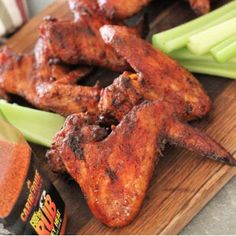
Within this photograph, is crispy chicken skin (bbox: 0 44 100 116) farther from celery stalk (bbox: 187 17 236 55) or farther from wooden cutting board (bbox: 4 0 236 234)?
celery stalk (bbox: 187 17 236 55)

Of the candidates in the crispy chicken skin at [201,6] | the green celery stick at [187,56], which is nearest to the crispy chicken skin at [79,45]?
the green celery stick at [187,56]

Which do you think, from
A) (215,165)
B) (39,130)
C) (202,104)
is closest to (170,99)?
(202,104)

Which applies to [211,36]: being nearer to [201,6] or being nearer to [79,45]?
[201,6]

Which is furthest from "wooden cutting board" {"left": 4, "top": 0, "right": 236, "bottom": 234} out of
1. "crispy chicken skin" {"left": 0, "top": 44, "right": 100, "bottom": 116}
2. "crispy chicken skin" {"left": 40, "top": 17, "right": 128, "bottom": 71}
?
"crispy chicken skin" {"left": 40, "top": 17, "right": 128, "bottom": 71}

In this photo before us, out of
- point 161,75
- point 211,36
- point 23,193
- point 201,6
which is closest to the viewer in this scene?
point 23,193

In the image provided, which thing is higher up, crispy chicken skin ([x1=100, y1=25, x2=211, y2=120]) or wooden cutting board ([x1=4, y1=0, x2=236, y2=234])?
crispy chicken skin ([x1=100, y1=25, x2=211, y2=120])

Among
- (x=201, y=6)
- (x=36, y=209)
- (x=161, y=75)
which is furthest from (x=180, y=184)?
(x=201, y=6)
